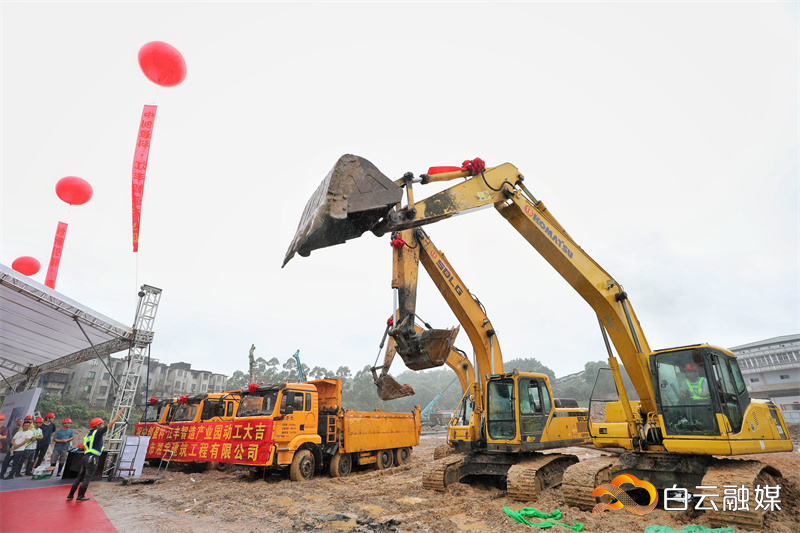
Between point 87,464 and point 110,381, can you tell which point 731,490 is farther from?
point 110,381

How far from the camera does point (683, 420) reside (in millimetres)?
6500

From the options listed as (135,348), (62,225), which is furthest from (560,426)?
(62,225)

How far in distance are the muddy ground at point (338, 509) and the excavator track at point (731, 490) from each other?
34cm

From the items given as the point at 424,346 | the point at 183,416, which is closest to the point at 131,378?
the point at 183,416

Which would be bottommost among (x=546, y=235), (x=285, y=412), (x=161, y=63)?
(x=285, y=412)

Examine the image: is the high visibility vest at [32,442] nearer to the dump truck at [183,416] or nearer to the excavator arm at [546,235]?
the dump truck at [183,416]

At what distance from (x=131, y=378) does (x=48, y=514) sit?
5.08 m

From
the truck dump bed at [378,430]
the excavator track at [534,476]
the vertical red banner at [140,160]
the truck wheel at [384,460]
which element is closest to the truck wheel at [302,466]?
the truck dump bed at [378,430]

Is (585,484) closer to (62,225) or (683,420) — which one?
(683,420)

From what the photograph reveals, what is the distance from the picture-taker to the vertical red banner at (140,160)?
11008mm

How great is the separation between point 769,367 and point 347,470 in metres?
51.7

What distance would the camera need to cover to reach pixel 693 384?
651 cm

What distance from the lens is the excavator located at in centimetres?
516

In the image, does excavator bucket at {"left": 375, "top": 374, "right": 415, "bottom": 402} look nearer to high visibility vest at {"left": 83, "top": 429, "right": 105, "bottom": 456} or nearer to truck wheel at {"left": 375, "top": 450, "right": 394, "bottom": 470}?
truck wheel at {"left": 375, "top": 450, "right": 394, "bottom": 470}
